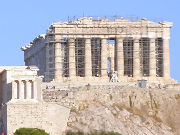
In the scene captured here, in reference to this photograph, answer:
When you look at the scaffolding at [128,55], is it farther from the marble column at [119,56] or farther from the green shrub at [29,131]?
the green shrub at [29,131]

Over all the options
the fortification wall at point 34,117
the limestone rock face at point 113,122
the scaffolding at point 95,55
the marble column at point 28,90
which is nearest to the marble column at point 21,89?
the marble column at point 28,90

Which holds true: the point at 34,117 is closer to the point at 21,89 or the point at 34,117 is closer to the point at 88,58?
the point at 21,89

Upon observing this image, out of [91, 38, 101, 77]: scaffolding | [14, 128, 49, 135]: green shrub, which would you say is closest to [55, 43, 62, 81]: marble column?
[91, 38, 101, 77]: scaffolding

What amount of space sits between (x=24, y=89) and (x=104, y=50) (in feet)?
106

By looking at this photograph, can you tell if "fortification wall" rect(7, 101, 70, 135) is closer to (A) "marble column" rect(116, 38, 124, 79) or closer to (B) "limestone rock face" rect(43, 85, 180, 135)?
(B) "limestone rock face" rect(43, 85, 180, 135)

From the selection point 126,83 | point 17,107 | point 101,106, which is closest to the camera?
point 17,107

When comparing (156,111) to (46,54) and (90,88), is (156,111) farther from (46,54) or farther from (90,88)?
(46,54)

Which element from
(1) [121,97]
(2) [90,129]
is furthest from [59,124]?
(1) [121,97]

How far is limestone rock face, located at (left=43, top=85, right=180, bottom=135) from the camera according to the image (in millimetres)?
137875

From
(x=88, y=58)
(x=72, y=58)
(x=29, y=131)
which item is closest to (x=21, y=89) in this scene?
(x=29, y=131)

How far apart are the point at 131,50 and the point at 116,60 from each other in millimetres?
2676

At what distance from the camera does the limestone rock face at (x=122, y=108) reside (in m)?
138

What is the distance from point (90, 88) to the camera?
470ft

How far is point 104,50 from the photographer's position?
6388 inches
